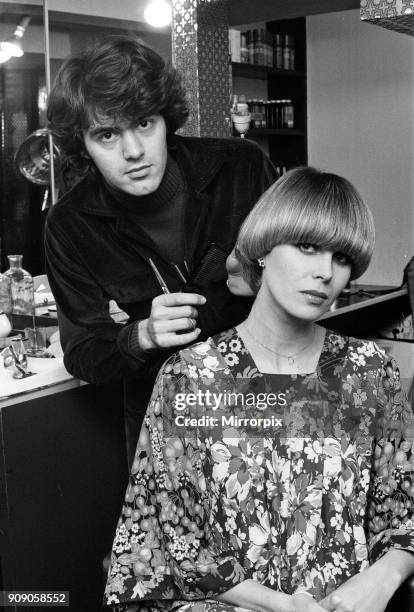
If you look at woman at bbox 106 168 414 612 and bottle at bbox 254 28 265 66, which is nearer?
woman at bbox 106 168 414 612

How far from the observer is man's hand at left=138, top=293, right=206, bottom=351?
160 centimetres

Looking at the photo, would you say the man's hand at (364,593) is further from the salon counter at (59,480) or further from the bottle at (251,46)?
the bottle at (251,46)

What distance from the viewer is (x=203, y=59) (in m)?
2.75

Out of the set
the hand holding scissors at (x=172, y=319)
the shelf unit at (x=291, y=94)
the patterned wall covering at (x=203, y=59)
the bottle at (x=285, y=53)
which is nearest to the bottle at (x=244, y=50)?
the shelf unit at (x=291, y=94)

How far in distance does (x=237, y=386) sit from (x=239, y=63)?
4.89 metres

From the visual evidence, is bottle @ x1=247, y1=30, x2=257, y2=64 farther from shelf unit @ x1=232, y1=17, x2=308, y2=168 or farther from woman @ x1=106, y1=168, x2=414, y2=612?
woman @ x1=106, y1=168, x2=414, y2=612

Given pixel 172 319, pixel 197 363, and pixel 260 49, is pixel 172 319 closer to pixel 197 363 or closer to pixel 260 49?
pixel 197 363

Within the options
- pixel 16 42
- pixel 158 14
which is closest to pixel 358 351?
pixel 158 14

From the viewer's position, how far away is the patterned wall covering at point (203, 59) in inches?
107

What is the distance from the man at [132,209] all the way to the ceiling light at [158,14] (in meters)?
2.18

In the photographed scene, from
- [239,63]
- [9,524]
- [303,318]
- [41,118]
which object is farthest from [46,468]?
[239,63]

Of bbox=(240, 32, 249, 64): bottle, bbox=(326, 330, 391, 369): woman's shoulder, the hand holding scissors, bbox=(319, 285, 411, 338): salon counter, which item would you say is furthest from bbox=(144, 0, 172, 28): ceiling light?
bbox=(326, 330, 391, 369): woman's shoulder

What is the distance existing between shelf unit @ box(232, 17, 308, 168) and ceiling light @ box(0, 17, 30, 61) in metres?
2.05

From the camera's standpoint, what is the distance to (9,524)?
2.04m
